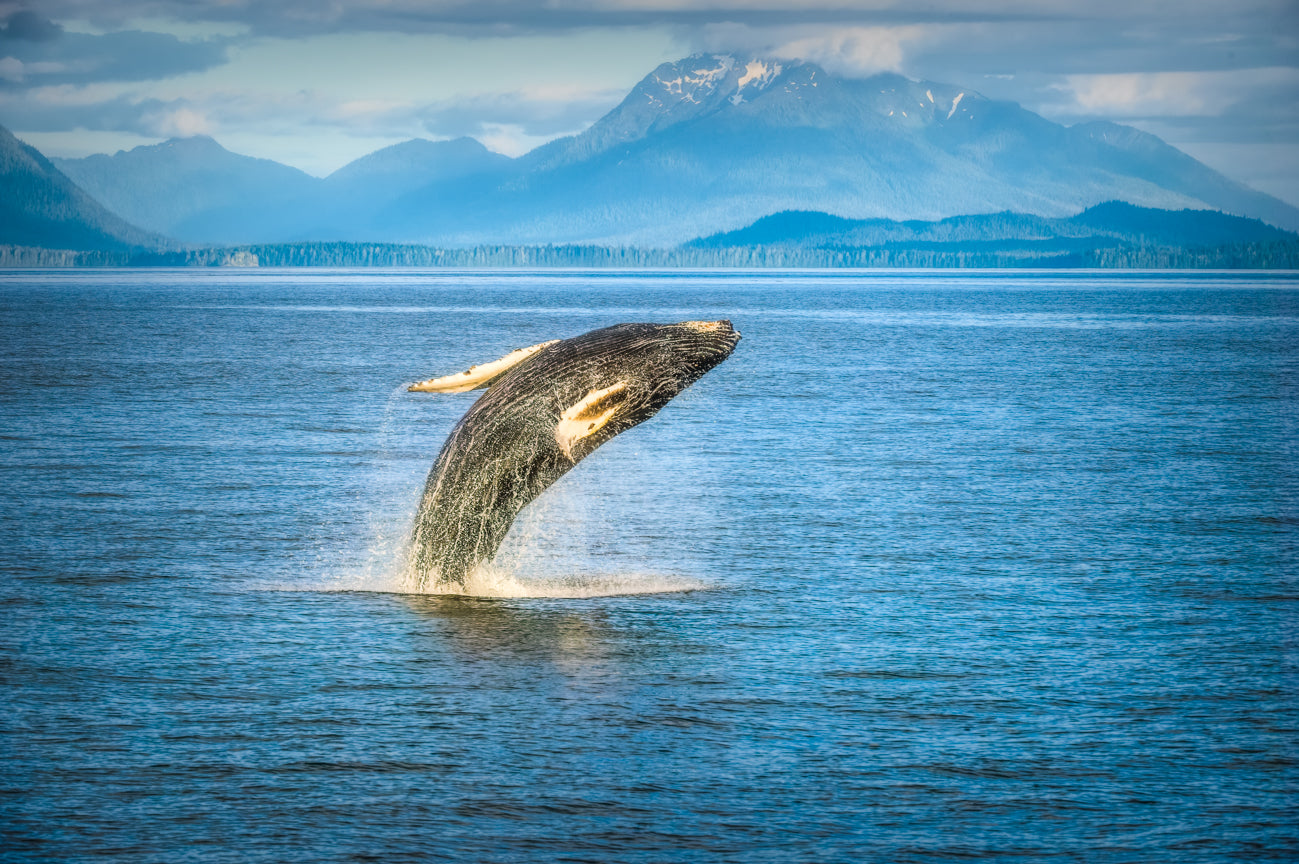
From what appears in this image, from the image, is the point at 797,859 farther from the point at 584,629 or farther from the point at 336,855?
the point at 584,629

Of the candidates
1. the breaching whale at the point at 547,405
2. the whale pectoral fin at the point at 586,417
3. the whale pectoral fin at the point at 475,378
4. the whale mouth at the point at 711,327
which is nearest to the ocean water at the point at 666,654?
the breaching whale at the point at 547,405

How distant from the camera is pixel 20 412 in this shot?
34.2 m

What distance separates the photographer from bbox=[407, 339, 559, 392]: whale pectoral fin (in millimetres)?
12031

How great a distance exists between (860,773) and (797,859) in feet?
4.84

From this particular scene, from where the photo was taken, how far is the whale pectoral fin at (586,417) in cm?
1194

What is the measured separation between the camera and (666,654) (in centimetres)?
1305

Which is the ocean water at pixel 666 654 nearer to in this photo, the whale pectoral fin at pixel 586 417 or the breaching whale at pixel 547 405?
the breaching whale at pixel 547 405

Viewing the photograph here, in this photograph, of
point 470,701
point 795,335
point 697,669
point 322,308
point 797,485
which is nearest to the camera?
point 470,701

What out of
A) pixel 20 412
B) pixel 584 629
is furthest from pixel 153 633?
pixel 20 412

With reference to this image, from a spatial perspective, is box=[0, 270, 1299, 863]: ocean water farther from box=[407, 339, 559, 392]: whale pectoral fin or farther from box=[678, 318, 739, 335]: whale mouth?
box=[678, 318, 739, 335]: whale mouth

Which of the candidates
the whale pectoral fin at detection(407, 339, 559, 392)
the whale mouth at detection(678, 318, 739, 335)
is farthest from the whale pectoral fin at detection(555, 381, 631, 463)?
the whale mouth at detection(678, 318, 739, 335)

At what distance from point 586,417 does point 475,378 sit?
3.61 ft

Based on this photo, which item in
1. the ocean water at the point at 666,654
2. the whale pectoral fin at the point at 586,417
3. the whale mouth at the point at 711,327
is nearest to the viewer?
the ocean water at the point at 666,654

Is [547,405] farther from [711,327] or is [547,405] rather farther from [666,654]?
[666,654]
